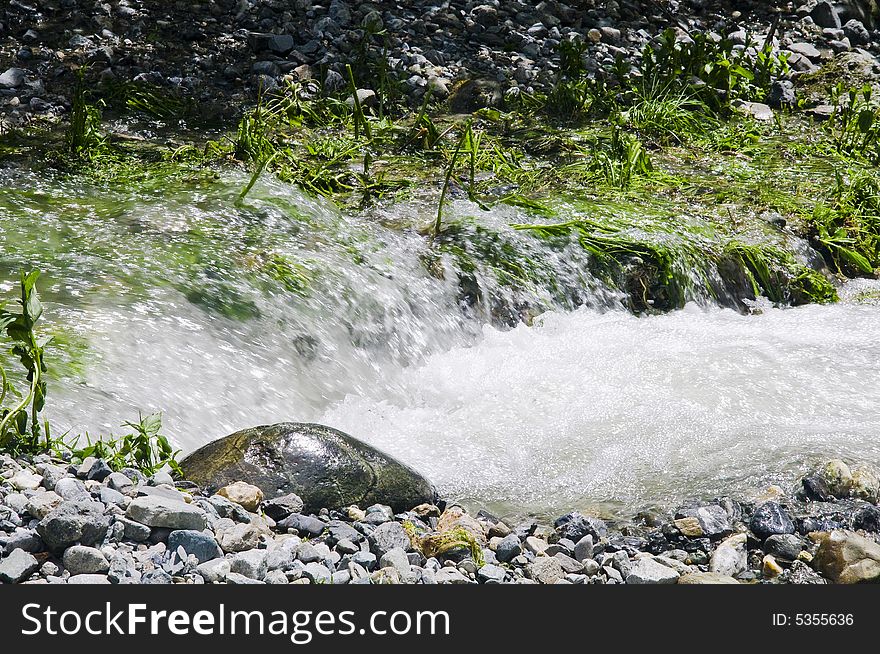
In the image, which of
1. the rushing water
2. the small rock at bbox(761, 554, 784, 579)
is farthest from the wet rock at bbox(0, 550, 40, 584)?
the small rock at bbox(761, 554, 784, 579)

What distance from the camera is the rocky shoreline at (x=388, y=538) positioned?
8.56ft

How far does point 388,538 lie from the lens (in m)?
3.05

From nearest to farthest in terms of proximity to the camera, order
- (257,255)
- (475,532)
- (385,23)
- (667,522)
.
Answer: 1. (475,532)
2. (667,522)
3. (257,255)
4. (385,23)

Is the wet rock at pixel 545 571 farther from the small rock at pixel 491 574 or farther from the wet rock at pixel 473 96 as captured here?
the wet rock at pixel 473 96

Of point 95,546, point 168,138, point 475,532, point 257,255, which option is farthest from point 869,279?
point 95,546

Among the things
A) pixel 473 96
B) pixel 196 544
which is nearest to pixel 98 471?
pixel 196 544

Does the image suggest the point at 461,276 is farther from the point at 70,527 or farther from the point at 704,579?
the point at 70,527

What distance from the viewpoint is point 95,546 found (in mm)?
2631

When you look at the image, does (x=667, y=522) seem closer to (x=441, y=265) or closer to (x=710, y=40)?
(x=441, y=265)

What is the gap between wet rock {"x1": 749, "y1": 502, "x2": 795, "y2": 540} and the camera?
3.38 meters

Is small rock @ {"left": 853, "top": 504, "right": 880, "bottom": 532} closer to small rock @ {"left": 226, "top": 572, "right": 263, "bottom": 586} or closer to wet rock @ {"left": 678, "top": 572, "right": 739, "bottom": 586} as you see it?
wet rock @ {"left": 678, "top": 572, "right": 739, "bottom": 586}

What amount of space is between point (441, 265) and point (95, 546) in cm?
341

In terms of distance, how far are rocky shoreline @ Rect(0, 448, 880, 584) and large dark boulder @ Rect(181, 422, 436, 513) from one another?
0.05m

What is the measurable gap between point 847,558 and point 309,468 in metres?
1.76
